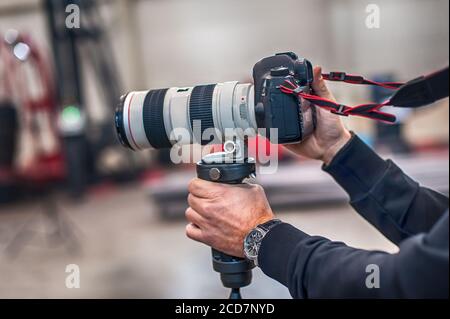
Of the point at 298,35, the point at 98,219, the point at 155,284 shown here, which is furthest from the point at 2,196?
the point at 298,35

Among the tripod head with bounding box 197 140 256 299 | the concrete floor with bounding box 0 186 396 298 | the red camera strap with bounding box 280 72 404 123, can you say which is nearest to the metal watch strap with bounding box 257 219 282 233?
the tripod head with bounding box 197 140 256 299

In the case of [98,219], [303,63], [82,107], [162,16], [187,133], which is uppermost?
[162,16]

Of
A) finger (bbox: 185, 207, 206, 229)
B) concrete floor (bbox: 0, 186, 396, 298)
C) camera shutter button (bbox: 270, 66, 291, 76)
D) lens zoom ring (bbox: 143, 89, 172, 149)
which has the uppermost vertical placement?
camera shutter button (bbox: 270, 66, 291, 76)

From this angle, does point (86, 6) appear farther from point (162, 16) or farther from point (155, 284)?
point (155, 284)

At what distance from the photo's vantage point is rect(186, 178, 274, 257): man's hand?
32.5 inches

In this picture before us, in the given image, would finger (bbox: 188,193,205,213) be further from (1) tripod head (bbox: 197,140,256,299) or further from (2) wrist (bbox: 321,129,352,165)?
(2) wrist (bbox: 321,129,352,165)

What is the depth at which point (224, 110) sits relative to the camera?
87 centimetres

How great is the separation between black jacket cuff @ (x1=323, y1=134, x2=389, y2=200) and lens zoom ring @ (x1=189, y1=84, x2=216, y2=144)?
0.31 m

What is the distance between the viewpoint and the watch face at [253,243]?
0.79 meters

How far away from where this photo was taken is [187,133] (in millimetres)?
913

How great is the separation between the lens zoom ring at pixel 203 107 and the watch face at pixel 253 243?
0.24 meters

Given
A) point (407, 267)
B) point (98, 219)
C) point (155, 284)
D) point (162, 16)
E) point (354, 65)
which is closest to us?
point (407, 267)

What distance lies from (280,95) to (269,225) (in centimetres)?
24

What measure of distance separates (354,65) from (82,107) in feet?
10.4
